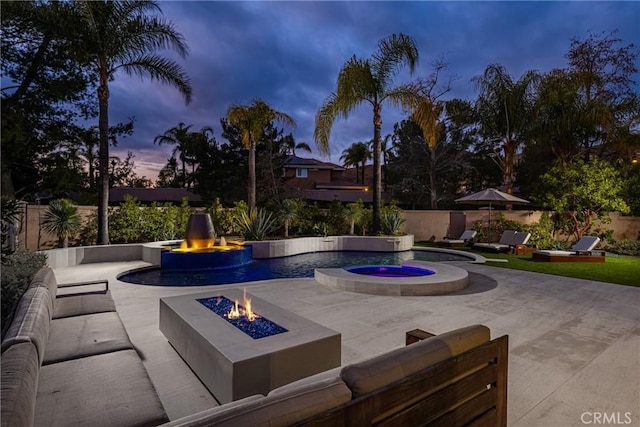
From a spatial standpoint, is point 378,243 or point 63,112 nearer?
point 378,243

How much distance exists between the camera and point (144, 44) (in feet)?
38.9

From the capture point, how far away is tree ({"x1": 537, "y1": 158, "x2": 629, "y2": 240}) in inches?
583

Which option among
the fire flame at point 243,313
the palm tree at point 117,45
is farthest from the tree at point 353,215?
the fire flame at point 243,313

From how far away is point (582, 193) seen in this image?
15.1m

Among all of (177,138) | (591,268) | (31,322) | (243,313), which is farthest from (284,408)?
(177,138)

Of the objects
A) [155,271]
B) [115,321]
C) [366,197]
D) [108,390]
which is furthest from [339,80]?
[366,197]

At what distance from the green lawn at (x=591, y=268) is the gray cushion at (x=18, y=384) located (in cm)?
1085

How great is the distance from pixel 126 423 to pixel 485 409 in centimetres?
217

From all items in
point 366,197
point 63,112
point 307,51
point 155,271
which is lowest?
point 155,271

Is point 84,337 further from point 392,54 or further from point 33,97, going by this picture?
point 33,97

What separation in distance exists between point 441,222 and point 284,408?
18639 millimetres

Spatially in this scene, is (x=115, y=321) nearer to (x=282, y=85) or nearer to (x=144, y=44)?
(x=144, y=44)

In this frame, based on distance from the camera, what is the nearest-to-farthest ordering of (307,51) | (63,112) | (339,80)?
(339,80) → (63,112) → (307,51)

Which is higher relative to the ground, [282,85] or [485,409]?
[282,85]
